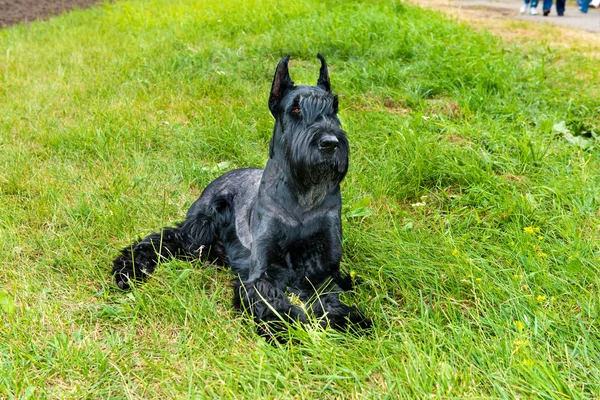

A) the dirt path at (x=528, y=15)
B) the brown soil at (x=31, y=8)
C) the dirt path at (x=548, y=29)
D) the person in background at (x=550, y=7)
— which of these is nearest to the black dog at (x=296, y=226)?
the dirt path at (x=548, y=29)

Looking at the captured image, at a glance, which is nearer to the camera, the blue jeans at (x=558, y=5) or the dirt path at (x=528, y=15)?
the dirt path at (x=528, y=15)

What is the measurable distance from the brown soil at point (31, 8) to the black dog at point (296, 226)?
10.2m

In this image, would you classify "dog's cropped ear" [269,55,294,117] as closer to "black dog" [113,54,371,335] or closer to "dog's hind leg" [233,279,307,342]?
"black dog" [113,54,371,335]

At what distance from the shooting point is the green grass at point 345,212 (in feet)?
8.10

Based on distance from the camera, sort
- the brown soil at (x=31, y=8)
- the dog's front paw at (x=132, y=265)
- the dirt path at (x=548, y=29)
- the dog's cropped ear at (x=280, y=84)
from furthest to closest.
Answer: the brown soil at (x=31, y=8) < the dirt path at (x=548, y=29) < the dog's front paw at (x=132, y=265) < the dog's cropped ear at (x=280, y=84)

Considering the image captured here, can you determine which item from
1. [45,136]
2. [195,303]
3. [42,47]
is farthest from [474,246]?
[42,47]

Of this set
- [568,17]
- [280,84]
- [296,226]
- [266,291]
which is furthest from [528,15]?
[266,291]

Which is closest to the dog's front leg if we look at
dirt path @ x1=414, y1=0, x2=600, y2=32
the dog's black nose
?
the dog's black nose

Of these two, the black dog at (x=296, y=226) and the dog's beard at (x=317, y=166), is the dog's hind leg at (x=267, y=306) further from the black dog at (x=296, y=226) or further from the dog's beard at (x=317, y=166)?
the dog's beard at (x=317, y=166)

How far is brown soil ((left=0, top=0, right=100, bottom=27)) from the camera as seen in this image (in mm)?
11888

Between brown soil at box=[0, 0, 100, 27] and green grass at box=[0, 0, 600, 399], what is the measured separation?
4.37m

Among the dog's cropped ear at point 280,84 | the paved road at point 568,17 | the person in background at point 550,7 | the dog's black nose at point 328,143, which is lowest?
the paved road at point 568,17

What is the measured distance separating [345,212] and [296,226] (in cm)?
111

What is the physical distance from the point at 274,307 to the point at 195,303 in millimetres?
449
